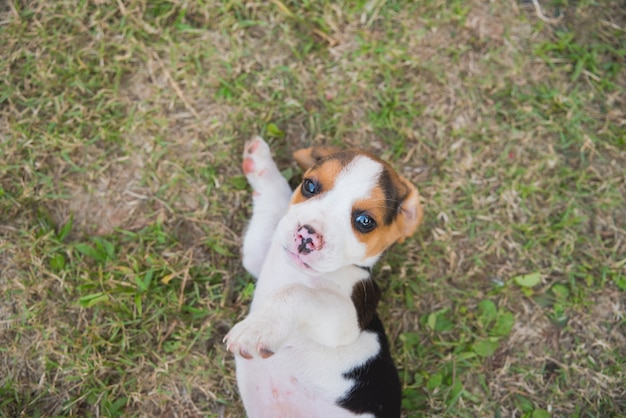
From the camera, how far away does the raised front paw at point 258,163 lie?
15.5 ft

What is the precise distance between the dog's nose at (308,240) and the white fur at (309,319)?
38 mm

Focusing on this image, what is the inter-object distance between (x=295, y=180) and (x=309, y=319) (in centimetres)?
178

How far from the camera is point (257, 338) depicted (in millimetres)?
3359

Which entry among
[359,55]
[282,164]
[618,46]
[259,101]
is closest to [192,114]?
[259,101]

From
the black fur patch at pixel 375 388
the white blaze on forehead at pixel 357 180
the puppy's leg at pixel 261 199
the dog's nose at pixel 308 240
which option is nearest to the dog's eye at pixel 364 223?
the white blaze on forehead at pixel 357 180

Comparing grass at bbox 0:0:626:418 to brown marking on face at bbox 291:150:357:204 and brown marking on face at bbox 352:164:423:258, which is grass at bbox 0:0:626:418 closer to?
brown marking on face at bbox 352:164:423:258

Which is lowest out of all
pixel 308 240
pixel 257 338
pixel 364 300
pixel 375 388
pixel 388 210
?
pixel 375 388

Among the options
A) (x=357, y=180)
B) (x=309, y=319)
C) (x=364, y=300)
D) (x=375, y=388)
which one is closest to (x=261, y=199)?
(x=357, y=180)

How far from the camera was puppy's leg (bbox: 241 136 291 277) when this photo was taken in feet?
15.0

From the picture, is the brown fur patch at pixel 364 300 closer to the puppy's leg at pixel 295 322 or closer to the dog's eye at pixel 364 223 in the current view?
the puppy's leg at pixel 295 322

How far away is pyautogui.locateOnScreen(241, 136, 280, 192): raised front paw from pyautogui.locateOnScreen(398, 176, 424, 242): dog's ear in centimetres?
123

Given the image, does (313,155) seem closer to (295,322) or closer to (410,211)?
(410,211)

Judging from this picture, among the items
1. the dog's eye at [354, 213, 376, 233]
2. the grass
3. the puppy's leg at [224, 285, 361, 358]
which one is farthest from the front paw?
the grass

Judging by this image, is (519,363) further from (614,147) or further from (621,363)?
(614,147)
